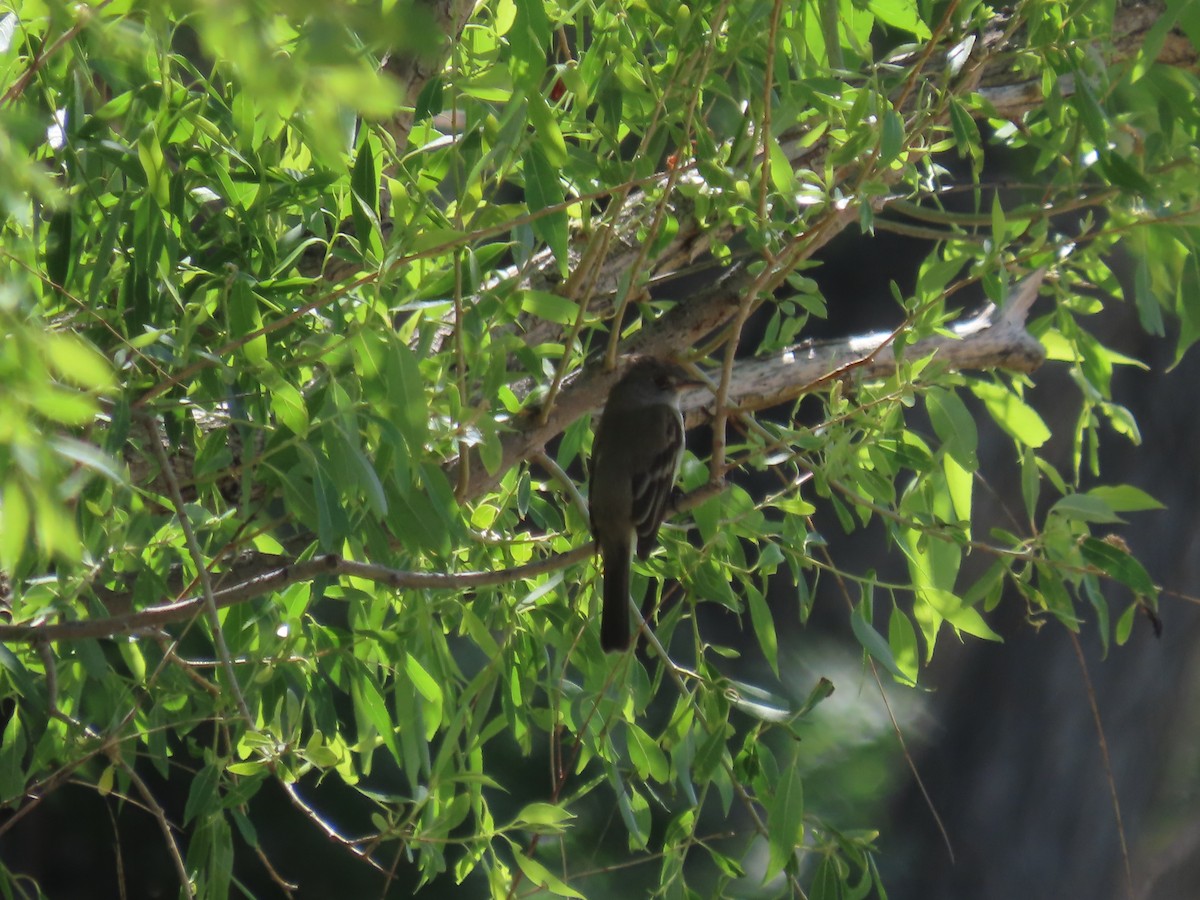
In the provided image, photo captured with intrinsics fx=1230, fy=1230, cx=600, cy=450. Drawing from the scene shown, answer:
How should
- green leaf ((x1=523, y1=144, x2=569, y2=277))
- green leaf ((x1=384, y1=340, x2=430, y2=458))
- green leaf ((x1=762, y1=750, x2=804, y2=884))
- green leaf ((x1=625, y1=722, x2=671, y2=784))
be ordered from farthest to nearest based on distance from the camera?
green leaf ((x1=625, y1=722, x2=671, y2=784))
green leaf ((x1=762, y1=750, x2=804, y2=884))
green leaf ((x1=523, y1=144, x2=569, y2=277))
green leaf ((x1=384, y1=340, x2=430, y2=458))

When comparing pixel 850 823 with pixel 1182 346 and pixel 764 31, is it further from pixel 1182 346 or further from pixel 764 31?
pixel 764 31

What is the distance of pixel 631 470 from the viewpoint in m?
3.27

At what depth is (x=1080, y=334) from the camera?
2.72m

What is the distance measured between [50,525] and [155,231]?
1.38 m

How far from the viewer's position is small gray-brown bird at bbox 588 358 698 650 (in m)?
2.75

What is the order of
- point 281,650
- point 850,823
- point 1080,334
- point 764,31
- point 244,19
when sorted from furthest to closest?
1. point 850,823
2. point 1080,334
3. point 281,650
4. point 764,31
5. point 244,19

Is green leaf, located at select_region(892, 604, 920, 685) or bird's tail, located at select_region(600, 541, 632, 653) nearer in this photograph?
green leaf, located at select_region(892, 604, 920, 685)

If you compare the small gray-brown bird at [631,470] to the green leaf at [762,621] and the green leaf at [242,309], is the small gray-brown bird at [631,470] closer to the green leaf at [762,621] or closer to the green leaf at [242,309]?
the green leaf at [762,621]

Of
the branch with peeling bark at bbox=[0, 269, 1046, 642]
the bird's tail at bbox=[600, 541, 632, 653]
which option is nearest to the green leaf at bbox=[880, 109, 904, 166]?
the branch with peeling bark at bbox=[0, 269, 1046, 642]

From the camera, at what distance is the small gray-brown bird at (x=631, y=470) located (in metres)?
2.75

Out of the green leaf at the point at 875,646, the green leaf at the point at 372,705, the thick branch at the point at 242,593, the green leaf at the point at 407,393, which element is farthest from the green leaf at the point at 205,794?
the green leaf at the point at 875,646

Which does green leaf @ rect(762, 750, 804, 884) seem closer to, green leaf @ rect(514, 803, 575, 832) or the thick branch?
green leaf @ rect(514, 803, 575, 832)

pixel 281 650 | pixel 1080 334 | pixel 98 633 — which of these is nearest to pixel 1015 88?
pixel 1080 334

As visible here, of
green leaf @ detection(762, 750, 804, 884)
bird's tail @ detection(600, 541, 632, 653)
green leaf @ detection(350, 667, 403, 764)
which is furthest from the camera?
bird's tail @ detection(600, 541, 632, 653)
